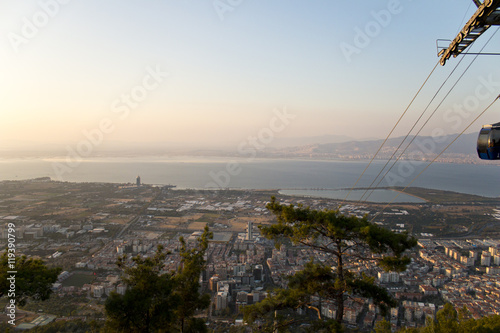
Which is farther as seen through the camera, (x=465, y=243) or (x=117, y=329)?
Answer: (x=465, y=243)

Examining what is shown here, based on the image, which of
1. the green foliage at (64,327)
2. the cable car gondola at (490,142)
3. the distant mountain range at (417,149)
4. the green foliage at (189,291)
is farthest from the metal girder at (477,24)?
the distant mountain range at (417,149)

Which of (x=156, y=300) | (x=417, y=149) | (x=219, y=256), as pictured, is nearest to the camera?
(x=156, y=300)

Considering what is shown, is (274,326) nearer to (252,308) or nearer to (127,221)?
(252,308)

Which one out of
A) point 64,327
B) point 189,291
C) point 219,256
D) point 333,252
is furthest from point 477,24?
point 219,256

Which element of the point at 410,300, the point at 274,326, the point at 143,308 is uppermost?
the point at 143,308

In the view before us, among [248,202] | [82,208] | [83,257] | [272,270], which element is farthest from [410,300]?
[82,208]

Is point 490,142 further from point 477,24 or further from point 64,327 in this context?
point 64,327
